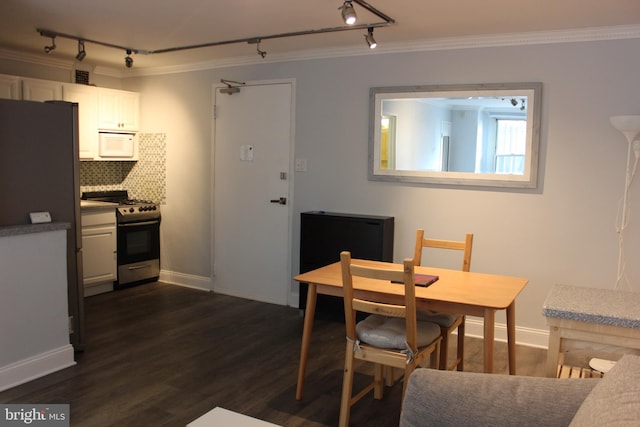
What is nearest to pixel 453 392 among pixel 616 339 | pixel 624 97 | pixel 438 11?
pixel 616 339

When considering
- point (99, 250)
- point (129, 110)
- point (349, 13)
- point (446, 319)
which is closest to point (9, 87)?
point (129, 110)

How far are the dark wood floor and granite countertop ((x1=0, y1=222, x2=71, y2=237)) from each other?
91 centimetres

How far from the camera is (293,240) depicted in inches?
199

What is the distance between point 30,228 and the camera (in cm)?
→ 323

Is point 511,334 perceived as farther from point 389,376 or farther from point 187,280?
point 187,280

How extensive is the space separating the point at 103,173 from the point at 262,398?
3897 mm

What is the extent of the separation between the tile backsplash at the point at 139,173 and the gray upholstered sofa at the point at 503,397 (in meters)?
4.79

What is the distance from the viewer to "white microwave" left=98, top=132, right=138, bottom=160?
5578 mm

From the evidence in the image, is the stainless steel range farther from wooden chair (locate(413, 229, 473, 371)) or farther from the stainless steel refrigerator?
wooden chair (locate(413, 229, 473, 371))

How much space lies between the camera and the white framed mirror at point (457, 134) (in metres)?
4.03

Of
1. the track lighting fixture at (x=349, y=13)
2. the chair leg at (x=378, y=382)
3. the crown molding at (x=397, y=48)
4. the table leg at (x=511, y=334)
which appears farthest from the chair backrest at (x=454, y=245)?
the crown molding at (x=397, y=48)

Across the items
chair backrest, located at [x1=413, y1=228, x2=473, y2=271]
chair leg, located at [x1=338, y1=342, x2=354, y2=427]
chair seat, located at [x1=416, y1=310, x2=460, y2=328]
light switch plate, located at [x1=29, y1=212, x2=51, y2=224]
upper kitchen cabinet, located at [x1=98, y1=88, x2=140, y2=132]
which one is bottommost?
chair leg, located at [x1=338, y1=342, x2=354, y2=427]

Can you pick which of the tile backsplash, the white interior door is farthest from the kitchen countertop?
the white interior door

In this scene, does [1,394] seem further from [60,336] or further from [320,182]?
[320,182]
